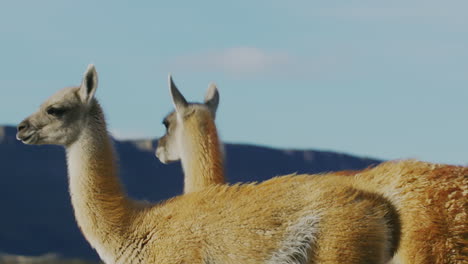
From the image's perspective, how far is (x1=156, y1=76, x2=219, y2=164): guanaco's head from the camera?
11.3 meters

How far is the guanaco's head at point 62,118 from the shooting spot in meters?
9.90

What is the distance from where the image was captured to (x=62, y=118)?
9953 mm

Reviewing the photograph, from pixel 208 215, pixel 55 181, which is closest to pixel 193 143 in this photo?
pixel 208 215

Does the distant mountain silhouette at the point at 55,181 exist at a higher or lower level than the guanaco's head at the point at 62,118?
lower

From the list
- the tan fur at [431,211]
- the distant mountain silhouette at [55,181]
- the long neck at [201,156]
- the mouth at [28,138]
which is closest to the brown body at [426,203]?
the tan fur at [431,211]

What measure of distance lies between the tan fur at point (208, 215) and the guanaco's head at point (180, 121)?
167 cm

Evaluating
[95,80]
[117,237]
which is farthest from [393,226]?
[95,80]

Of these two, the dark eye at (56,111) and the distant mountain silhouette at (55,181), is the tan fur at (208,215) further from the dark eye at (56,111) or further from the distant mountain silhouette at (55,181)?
the distant mountain silhouette at (55,181)

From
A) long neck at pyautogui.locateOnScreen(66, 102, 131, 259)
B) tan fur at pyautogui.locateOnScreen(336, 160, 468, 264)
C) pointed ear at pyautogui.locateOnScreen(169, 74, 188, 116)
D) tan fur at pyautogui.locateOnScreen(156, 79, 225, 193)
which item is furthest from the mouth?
tan fur at pyautogui.locateOnScreen(336, 160, 468, 264)

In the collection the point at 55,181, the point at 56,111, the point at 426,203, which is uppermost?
the point at 56,111

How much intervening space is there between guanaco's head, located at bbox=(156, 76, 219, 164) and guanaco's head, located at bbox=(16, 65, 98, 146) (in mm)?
1715

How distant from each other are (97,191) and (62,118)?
99 cm

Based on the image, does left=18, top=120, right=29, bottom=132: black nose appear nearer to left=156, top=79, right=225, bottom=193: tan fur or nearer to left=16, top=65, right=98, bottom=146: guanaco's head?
left=16, top=65, right=98, bottom=146: guanaco's head

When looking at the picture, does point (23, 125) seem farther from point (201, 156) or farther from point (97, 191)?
point (201, 156)
